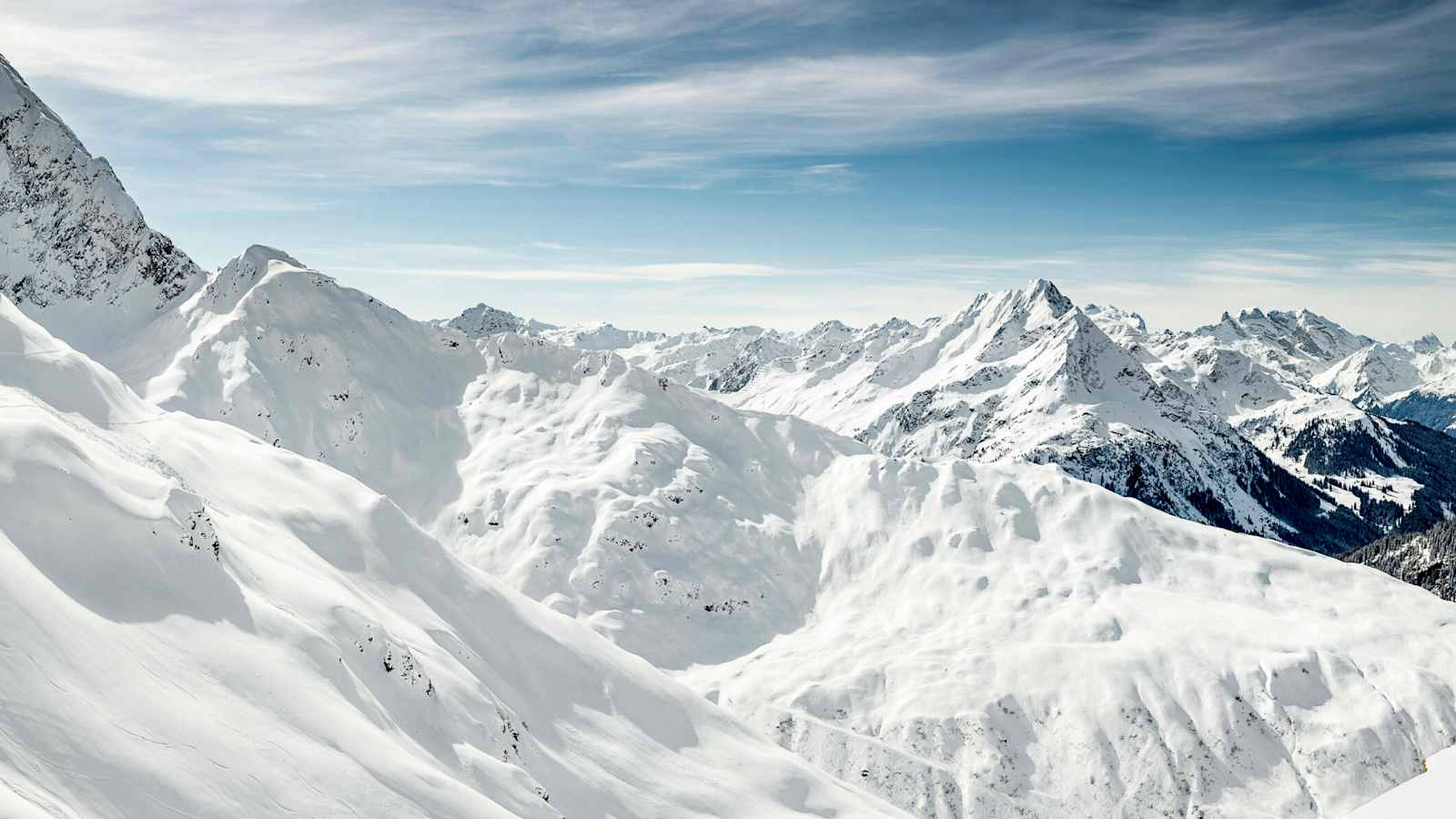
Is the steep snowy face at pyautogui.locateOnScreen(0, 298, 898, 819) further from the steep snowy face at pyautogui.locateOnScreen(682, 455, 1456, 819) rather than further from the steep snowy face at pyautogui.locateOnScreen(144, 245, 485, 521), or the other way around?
the steep snowy face at pyautogui.locateOnScreen(144, 245, 485, 521)

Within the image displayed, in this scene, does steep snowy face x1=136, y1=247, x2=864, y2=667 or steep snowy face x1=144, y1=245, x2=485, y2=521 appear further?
steep snowy face x1=144, y1=245, x2=485, y2=521

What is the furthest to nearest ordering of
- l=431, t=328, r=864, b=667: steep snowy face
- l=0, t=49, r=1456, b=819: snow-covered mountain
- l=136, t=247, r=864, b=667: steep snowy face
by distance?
1. l=136, t=247, r=864, b=667: steep snowy face
2. l=431, t=328, r=864, b=667: steep snowy face
3. l=0, t=49, r=1456, b=819: snow-covered mountain

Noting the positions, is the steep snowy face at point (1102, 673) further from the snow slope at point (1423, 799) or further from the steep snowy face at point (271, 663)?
the snow slope at point (1423, 799)

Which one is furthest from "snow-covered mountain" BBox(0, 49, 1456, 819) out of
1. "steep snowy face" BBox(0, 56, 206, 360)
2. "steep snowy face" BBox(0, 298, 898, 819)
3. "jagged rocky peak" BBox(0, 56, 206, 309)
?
"jagged rocky peak" BBox(0, 56, 206, 309)

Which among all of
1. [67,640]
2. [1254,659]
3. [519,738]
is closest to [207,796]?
[67,640]

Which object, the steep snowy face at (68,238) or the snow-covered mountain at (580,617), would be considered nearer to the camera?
the snow-covered mountain at (580,617)

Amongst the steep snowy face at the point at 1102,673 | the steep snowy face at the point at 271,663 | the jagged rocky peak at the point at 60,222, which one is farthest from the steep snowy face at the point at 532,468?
the steep snowy face at the point at 271,663

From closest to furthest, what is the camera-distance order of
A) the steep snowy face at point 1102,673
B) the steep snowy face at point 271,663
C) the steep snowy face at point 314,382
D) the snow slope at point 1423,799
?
the snow slope at point 1423,799
the steep snowy face at point 271,663
the steep snowy face at point 1102,673
the steep snowy face at point 314,382
